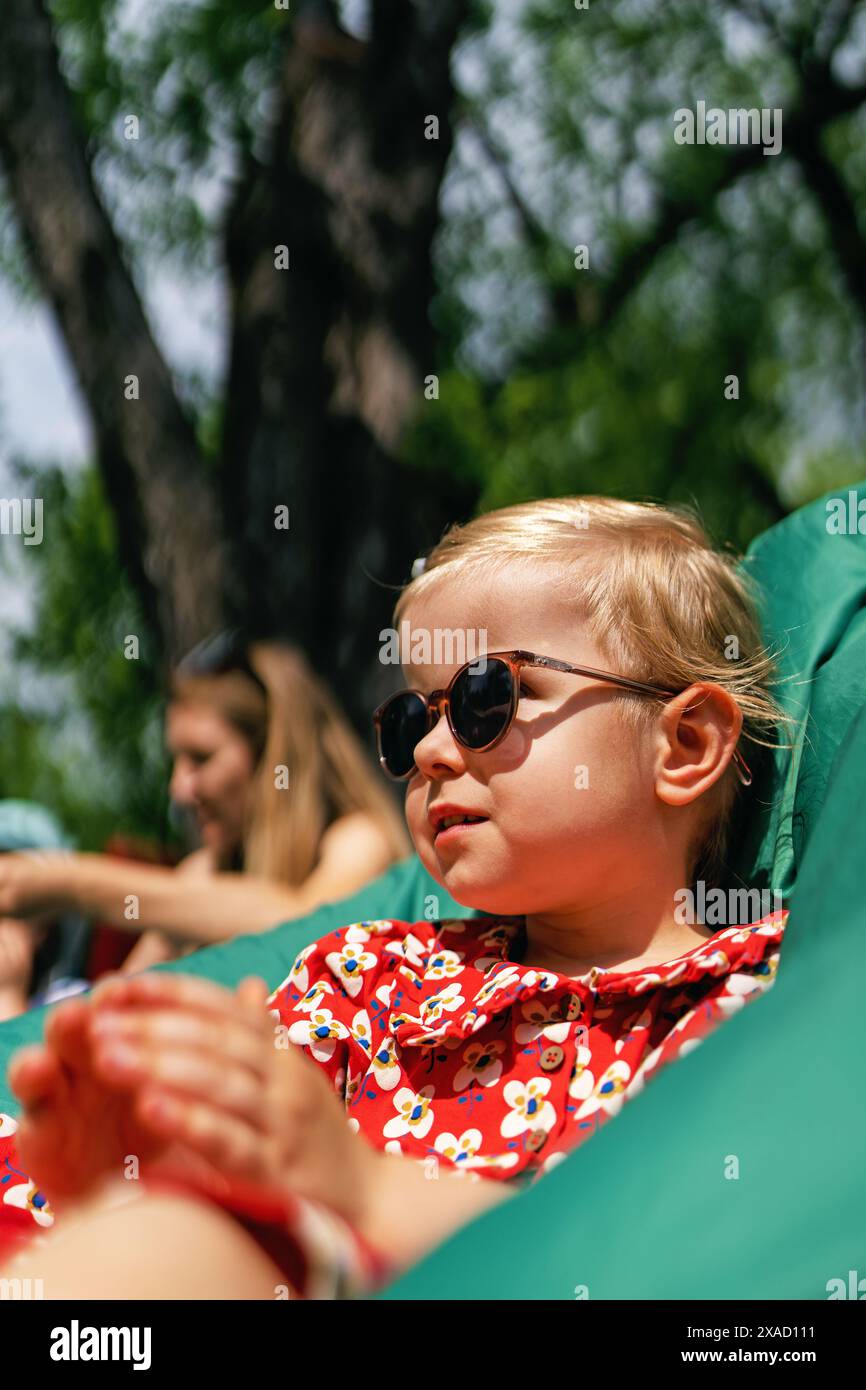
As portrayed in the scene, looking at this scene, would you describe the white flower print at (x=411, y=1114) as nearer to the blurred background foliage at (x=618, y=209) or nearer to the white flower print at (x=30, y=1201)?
the white flower print at (x=30, y=1201)

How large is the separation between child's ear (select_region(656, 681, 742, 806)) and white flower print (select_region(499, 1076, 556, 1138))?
35 cm

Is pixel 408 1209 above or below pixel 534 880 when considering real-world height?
below

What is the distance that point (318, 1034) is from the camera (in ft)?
4.82

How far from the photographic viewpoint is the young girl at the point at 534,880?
1.30m

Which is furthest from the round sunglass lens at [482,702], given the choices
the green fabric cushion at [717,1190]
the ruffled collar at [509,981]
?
the green fabric cushion at [717,1190]

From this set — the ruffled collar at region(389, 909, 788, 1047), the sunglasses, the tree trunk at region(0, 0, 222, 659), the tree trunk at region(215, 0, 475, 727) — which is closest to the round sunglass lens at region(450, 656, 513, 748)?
the sunglasses

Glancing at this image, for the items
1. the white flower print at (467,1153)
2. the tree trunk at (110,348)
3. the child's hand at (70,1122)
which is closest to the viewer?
the child's hand at (70,1122)

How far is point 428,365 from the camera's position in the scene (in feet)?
18.3

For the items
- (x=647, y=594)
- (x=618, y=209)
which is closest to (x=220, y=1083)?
(x=647, y=594)

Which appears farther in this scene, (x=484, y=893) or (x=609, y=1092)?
(x=484, y=893)

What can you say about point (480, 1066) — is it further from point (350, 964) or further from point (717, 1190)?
point (717, 1190)

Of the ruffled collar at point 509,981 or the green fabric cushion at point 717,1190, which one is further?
the ruffled collar at point 509,981

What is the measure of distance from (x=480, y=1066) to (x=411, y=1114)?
86mm

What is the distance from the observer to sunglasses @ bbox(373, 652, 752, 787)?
Answer: 4.84 feet
